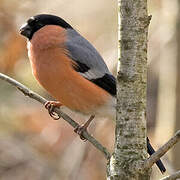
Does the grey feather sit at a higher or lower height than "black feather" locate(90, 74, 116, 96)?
higher

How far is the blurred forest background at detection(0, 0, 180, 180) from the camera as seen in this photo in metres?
3.05

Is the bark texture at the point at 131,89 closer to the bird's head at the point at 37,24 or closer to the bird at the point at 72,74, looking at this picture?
the bird at the point at 72,74

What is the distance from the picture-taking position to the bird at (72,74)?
2.70 m

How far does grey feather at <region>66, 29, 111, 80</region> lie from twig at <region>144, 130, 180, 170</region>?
51.6 inches

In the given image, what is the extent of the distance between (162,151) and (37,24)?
5.83 ft

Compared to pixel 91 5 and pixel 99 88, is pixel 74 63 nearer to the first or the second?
pixel 99 88

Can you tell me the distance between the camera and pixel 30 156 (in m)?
3.85

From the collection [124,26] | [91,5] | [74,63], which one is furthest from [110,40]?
[124,26]

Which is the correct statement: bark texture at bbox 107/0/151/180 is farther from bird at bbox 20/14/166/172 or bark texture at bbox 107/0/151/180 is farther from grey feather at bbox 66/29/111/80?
grey feather at bbox 66/29/111/80

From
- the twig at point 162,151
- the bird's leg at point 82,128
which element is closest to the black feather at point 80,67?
the bird's leg at point 82,128

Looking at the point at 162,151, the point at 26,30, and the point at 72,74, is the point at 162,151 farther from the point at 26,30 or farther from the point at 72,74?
the point at 26,30

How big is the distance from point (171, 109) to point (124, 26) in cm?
152

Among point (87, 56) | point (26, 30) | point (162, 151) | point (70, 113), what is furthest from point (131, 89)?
point (70, 113)

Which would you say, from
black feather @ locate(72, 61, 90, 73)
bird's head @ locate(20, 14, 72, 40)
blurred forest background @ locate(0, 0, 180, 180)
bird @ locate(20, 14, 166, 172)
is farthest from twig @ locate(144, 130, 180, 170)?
bird's head @ locate(20, 14, 72, 40)
